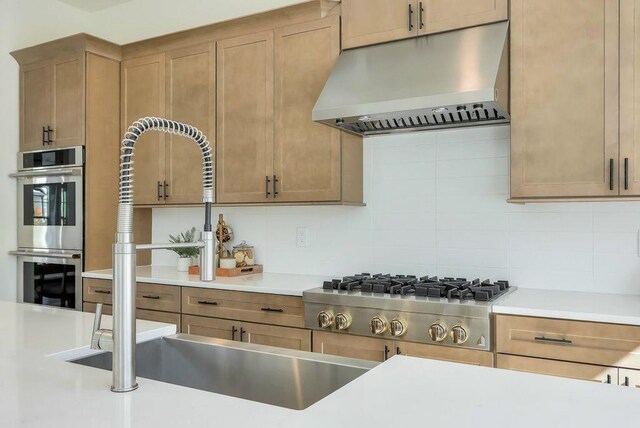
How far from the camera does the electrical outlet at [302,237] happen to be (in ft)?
11.3

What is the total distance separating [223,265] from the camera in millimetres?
3340

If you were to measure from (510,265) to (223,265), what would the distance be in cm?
171

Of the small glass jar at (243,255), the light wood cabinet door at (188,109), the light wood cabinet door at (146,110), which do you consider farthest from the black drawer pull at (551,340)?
the light wood cabinet door at (146,110)

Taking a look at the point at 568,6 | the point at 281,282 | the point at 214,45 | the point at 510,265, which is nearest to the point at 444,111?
the point at 568,6

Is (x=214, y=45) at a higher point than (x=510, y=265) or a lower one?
higher

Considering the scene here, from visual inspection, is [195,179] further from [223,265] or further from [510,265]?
[510,265]

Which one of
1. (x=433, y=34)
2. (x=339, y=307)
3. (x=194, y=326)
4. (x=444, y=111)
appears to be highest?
(x=433, y=34)

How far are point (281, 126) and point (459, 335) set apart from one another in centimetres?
161

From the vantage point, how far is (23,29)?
4059 millimetres

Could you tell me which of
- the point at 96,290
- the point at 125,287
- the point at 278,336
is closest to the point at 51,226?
the point at 96,290

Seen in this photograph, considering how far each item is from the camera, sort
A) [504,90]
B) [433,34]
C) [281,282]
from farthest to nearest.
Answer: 1. [281,282]
2. [433,34]
3. [504,90]

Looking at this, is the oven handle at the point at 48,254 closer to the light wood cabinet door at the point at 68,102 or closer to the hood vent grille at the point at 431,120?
the light wood cabinet door at the point at 68,102

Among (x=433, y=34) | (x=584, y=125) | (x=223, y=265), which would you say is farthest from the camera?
(x=223, y=265)

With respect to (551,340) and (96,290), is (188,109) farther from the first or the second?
(551,340)
